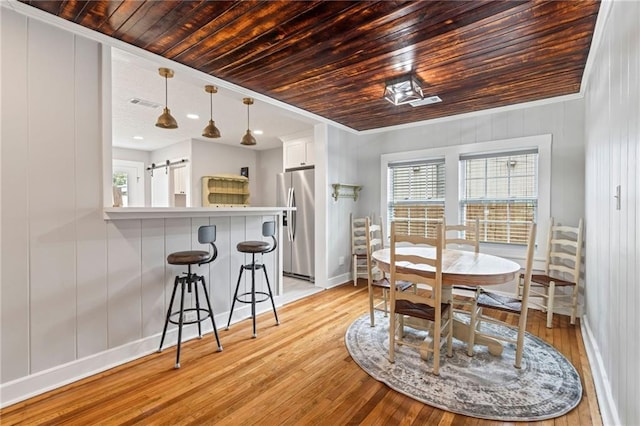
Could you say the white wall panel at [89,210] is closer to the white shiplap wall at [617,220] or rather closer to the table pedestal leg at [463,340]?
the table pedestal leg at [463,340]

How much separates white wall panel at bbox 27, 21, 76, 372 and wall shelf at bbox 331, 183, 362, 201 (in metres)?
3.12

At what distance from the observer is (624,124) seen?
147 centimetres

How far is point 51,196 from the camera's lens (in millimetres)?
2002

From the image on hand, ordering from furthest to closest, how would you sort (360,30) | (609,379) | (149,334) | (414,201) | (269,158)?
1. (269,158)
2. (414,201)
3. (149,334)
4. (360,30)
5. (609,379)

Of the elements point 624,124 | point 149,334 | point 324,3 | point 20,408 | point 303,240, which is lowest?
point 20,408

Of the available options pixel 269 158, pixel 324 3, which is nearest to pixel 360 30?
pixel 324 3

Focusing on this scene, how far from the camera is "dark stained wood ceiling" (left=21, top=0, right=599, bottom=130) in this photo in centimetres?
187

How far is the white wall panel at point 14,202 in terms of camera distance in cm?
183

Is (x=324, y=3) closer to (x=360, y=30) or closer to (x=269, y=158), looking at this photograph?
(x=360, y=30)

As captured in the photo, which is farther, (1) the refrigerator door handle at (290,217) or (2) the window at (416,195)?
(1) the refrigerator door handle at (290,217)

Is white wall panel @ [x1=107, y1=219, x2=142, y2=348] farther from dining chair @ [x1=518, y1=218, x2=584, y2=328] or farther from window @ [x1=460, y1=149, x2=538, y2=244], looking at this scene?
window @ [x1=460, y1=149, x2=538, y2=244]

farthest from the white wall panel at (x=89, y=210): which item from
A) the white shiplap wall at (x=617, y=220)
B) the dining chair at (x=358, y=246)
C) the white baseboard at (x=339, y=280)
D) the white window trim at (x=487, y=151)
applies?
the white window trim at (x=487, y=151)

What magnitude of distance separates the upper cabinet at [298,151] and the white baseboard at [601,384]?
13.4 ft

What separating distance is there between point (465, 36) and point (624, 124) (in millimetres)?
1193
